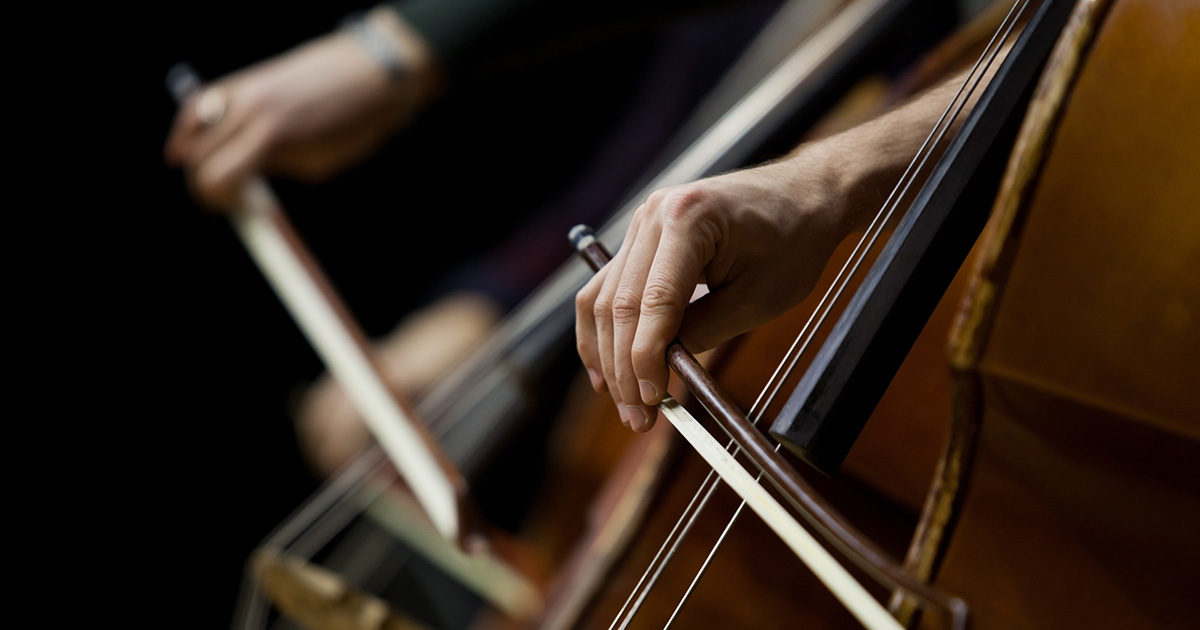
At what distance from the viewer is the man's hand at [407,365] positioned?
867 millimetres

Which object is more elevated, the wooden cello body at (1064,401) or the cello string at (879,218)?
the cello string at (879,218)

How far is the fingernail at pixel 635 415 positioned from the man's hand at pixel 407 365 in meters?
0.63

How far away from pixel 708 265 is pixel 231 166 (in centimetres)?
62

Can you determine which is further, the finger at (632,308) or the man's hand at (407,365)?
the man's hand at (407,365)

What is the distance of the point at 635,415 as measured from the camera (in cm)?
23

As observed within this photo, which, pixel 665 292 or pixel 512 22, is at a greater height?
pixel 512 22

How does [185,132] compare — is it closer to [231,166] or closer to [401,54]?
[231,166]

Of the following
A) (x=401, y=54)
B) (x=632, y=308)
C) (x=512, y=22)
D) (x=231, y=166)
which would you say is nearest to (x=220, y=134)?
(x=231, y=166)

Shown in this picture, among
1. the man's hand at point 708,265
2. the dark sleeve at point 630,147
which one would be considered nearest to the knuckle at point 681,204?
the man's hand at point 708,265

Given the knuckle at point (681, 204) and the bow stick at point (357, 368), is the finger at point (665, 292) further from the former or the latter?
the bow stick at point (357, 368)

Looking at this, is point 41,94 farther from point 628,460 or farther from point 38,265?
point 628,460

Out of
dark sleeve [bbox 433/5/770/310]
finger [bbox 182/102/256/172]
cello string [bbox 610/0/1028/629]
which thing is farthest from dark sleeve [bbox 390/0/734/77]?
cello string [bbox 610/0/1028/629]

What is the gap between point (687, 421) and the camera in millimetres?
216

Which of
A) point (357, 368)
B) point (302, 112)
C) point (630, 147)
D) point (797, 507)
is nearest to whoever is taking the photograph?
point (797, 507)
